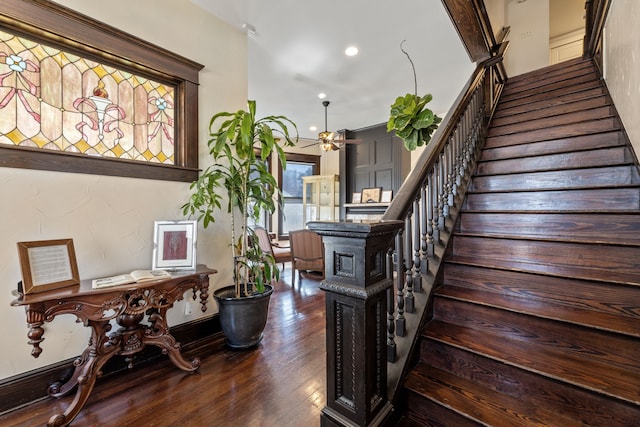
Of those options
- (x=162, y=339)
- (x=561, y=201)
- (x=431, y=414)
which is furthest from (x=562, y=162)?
(x=162, y=339)

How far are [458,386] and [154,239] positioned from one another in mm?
2147

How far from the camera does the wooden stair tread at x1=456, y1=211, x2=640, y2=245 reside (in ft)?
5.15

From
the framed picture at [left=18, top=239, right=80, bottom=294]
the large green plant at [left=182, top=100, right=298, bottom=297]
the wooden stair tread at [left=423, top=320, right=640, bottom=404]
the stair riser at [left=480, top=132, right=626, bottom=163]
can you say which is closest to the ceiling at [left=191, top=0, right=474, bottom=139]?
the large green plant at [left=182, top=100, right=298, bottom=297]

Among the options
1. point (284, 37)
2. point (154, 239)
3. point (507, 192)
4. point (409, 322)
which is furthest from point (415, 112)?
point (154, 239)

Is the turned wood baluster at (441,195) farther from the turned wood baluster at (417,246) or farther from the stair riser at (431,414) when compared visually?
the stair riser at (431,414)

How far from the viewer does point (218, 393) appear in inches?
67.9

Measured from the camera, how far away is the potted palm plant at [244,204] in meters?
2.18

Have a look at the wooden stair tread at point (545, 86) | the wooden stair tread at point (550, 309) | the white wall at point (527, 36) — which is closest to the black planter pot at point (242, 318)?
the wooden stair tread at point (550, 309)

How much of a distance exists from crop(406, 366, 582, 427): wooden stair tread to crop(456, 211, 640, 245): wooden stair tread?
96 cm

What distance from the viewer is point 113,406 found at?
162cm

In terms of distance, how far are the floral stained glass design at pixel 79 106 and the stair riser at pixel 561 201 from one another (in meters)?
2.62

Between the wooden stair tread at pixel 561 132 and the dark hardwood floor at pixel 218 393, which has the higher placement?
the wooden stair tread at pixel 561 132

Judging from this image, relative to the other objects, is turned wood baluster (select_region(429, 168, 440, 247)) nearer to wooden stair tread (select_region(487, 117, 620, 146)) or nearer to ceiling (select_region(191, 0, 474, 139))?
wooden stair tread (select_region(487, 117, 620, 146))

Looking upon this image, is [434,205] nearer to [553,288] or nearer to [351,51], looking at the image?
[553,288]
